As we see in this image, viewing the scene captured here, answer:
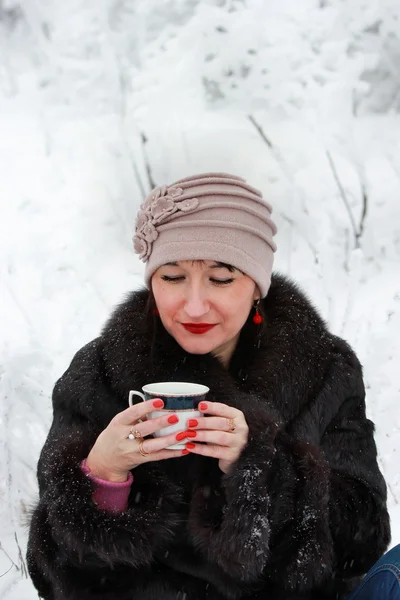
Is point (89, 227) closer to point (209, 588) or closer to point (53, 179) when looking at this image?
point (53, 179)

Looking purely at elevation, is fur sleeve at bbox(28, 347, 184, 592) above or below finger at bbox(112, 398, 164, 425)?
below

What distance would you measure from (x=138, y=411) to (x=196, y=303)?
449 mm

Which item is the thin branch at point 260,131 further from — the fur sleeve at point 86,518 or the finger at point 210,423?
the finger at point 210,423

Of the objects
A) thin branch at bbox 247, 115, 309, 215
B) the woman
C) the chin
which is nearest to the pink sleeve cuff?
the woman

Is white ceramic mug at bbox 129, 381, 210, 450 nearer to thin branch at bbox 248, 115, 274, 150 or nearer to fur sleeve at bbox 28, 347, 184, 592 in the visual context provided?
fur sleeve at bbox 28, 347, 184, 592

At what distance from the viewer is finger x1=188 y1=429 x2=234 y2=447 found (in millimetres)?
1341

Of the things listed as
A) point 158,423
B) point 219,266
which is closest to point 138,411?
point 158,423

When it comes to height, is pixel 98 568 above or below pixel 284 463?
below

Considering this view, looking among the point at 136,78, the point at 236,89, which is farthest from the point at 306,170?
the point at 136,78

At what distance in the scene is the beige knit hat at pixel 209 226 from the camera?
1.73 meters

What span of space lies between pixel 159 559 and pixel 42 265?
3130mm

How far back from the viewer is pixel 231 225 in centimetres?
176

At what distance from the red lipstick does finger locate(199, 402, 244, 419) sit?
0.36m

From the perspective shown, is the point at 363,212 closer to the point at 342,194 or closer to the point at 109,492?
the point at 342,194
